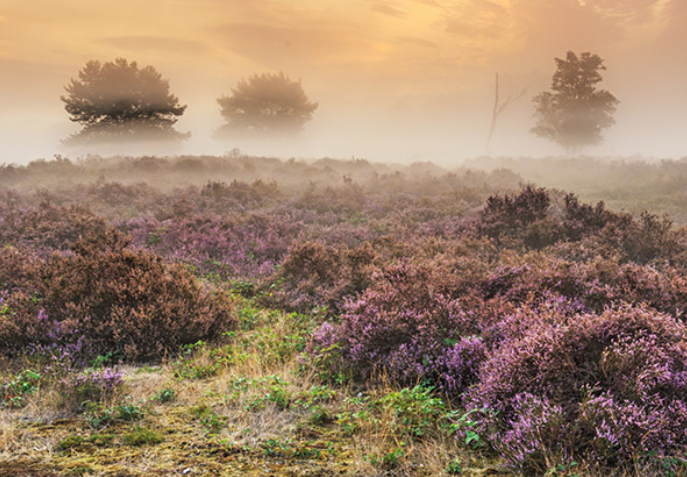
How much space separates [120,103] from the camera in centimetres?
4362

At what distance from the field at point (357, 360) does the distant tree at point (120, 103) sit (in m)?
39.6

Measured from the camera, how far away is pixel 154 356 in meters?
5.39

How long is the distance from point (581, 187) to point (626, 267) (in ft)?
79.5

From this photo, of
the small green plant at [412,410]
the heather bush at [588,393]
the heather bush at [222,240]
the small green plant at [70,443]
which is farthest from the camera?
the heather bush at [222,240]

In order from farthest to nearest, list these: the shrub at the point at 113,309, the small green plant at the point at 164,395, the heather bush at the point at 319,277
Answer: the heather bush at the point at 319,277 < the shrub at the point at 113,309 < the small green plant at the point at 164,395

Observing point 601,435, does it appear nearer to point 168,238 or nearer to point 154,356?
point 154,356

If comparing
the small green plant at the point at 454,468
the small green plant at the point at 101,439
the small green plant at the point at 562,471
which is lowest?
the small green plant at the point at 101,439

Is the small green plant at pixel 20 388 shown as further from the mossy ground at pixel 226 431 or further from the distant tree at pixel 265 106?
the distant tree at pixel 265 106

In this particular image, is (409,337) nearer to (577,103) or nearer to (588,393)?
(588,393)

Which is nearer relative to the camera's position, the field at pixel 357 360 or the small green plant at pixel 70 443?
the field at pixel 357 360

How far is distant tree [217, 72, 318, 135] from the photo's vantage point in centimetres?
5550

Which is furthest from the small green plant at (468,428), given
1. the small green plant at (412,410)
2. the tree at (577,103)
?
the tree at (577,103)

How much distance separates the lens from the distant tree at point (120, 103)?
139 feet

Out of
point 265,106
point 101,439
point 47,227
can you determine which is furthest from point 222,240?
point 265,106
